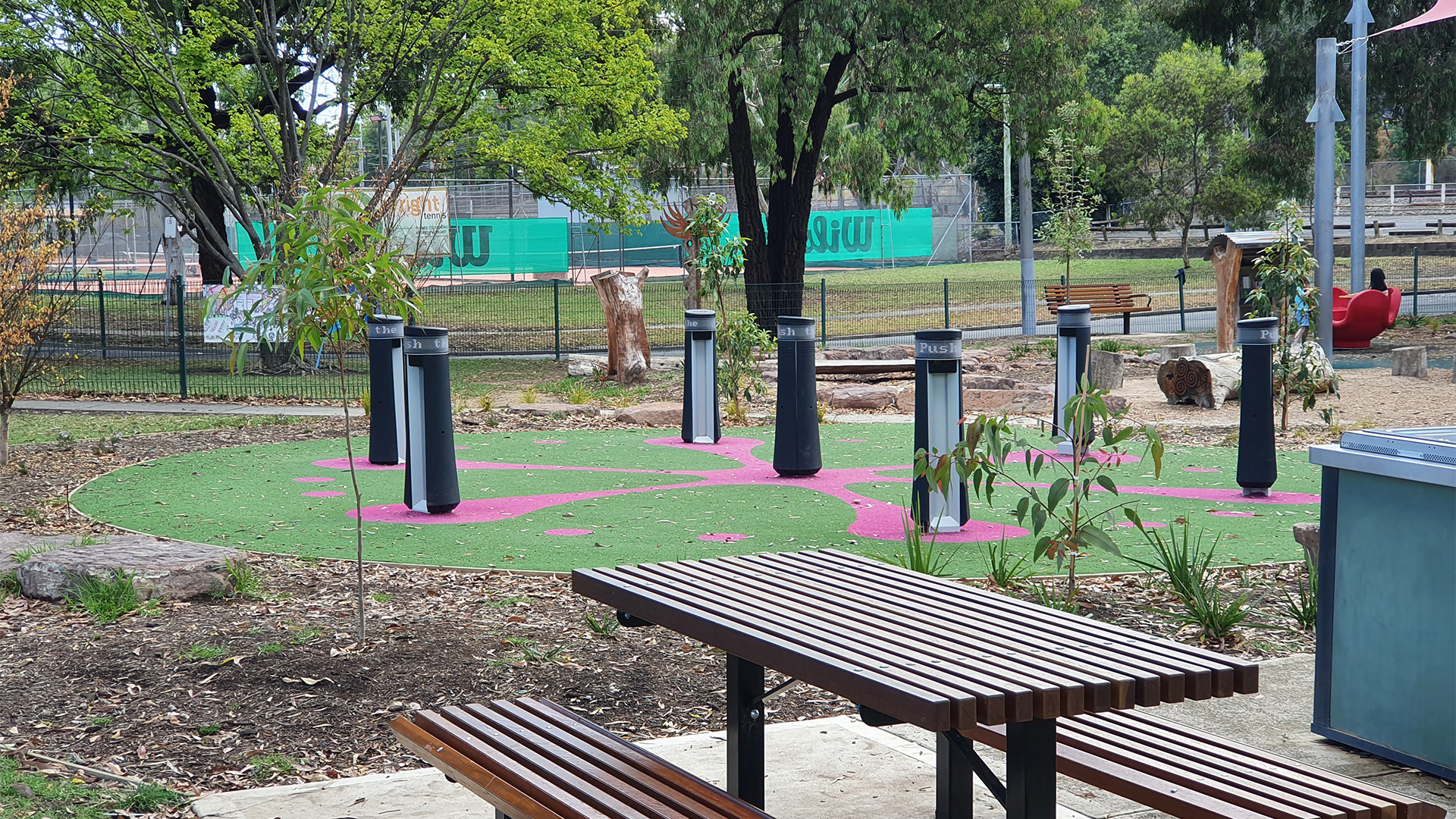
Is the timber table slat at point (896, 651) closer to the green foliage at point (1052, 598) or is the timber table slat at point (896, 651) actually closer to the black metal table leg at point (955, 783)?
the black metal table leg at point (955, 783)

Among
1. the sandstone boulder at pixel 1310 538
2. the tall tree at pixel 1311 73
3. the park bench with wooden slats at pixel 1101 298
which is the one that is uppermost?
the tall tree at pixel 1311 73

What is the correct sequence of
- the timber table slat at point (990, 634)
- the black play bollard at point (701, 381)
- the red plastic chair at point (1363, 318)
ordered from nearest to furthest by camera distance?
the timber table slat at point (990, 634) < the black play bollard at point (701, 381) < the red plastic chair at point (1363, 318)

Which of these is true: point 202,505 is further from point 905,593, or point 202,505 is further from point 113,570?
point 905,593

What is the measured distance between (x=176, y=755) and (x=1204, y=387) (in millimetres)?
13198

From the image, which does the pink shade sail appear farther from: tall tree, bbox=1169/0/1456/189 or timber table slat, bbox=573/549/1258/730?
timber table slat, bbox=573/549/1258/730

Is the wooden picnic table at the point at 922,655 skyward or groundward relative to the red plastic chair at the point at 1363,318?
groundward

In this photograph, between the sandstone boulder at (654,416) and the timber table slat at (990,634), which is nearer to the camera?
the timber table slat at (990,634)

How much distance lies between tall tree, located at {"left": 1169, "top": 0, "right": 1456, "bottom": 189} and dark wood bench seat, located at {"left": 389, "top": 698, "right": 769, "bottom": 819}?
26432mm

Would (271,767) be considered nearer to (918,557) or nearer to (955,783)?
(955,783)

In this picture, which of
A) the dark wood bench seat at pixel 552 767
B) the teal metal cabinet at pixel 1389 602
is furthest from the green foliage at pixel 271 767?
the teal metal cabinet at pixel 1389 602

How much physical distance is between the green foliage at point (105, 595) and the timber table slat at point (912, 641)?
3.27m

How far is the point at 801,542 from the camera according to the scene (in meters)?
8.32

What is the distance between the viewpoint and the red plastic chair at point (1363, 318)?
21.0 m

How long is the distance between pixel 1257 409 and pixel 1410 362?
10179 millimetres
